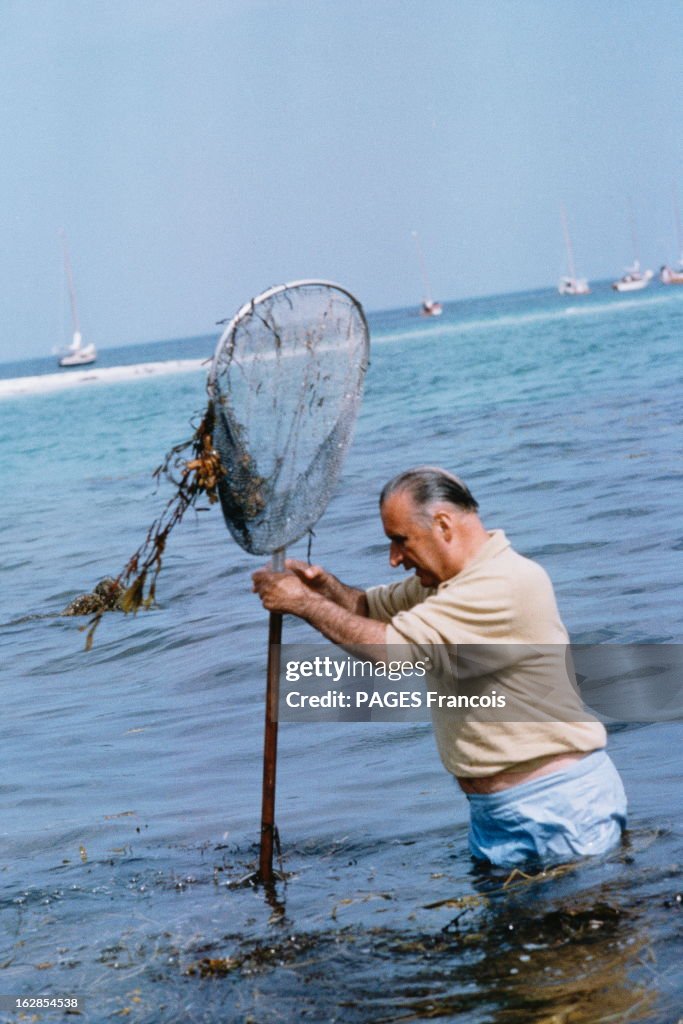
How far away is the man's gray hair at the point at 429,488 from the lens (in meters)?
4.44

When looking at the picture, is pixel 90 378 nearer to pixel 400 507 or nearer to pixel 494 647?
pixel 400 507

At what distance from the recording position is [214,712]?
8016mm

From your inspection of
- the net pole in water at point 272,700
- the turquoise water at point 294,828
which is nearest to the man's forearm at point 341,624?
the net pole in water at point 272,700

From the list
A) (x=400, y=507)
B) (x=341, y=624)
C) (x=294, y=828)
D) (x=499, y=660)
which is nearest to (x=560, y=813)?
(x=499, y=660)

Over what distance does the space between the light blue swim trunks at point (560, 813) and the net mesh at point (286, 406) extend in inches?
42.0

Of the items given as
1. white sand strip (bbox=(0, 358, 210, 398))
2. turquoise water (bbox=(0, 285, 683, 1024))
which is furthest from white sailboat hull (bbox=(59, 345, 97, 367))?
turquoise water (bbox=(0, 285, 683, 1024))

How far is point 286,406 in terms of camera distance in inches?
186

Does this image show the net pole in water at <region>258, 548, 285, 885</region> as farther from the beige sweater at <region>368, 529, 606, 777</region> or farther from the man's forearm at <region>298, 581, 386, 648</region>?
the beige sweater at <region>368, 529, 606, 777</region>

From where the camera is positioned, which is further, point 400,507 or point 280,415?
point 280,415

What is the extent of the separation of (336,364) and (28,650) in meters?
6.48

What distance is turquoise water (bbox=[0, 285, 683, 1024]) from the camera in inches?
169

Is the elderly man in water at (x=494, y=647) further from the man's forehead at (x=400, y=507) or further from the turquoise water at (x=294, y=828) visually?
the turquoise water at (x=294, y=828)

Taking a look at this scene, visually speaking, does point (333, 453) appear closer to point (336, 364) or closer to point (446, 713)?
point (336, 364)

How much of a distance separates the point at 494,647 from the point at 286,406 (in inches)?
41.1
